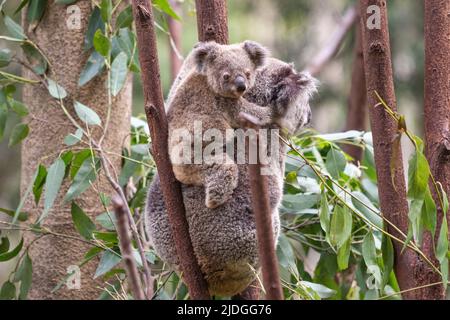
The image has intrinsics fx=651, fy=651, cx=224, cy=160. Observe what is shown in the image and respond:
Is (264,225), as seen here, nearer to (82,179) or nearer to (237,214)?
(237,214)

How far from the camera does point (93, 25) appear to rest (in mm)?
3059

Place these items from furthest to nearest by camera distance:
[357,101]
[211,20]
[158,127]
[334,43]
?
1. [334,43]
2. [357,101]
3. [211,20]
4. [158,127]

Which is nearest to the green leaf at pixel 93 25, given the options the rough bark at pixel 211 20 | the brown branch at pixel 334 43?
the rough bark at pixel 211 20

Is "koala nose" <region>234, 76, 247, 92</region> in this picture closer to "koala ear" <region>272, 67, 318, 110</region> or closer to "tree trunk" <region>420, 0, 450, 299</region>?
"koala ear" <region>272, 67, 318, 110</region>

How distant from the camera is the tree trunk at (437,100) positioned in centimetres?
228

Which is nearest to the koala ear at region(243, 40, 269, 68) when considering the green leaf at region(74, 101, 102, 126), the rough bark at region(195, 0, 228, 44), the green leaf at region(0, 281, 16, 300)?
the rough bark at region(195, 0, 228, 44)

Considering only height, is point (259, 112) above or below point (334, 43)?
below

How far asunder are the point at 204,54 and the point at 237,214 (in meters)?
0.58

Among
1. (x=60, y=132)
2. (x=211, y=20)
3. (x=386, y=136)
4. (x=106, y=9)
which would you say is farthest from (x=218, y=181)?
(x=60, y=132)

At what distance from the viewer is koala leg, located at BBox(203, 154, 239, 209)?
2262 mm

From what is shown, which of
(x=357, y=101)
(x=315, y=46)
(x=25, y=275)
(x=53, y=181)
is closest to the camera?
(x=53, y=181)

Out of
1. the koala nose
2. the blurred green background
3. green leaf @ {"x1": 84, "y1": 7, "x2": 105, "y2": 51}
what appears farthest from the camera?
the blurred green background

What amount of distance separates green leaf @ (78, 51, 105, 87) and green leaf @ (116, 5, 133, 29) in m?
0.18

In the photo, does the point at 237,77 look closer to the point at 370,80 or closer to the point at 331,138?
the point at 370,80
